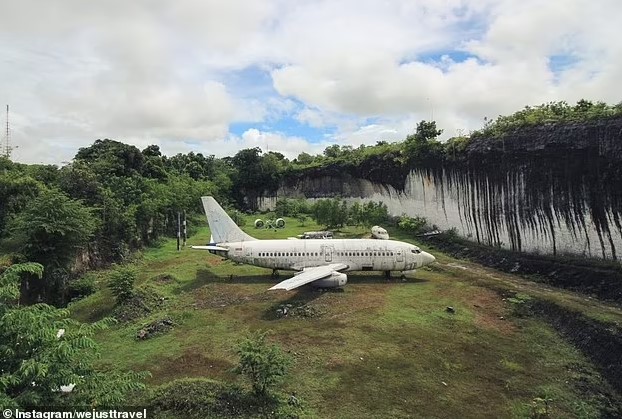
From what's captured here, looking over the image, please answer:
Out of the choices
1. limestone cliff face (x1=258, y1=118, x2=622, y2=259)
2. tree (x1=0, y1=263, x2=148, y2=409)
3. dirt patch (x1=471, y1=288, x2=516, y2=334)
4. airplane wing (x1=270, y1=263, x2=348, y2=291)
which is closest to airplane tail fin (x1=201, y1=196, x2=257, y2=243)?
airplane wing (x1=270, y1=263, x2=348, y2=291)

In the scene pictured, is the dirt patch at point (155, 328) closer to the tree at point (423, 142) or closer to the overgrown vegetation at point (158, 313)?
the overgrown vegetation at point (158, 313)

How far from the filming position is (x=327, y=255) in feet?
86.8

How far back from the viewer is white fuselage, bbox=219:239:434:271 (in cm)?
2650

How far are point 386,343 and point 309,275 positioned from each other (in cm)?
725

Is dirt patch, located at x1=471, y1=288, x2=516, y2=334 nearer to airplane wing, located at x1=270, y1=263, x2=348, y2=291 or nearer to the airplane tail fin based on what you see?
airplane wing, located at x1=270, y1=263, x2=348, y2=291

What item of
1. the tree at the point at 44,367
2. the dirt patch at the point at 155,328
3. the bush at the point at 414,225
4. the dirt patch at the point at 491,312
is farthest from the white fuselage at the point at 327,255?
the tree at the point at 44,367

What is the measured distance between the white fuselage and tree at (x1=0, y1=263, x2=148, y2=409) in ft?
59.6

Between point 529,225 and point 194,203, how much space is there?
33.5 meters

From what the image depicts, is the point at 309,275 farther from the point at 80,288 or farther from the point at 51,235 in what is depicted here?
the point at 51,235

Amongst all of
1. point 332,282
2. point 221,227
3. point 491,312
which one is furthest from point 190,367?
point 491,312

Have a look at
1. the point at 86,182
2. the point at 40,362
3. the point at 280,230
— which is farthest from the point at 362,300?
the point at 280,230

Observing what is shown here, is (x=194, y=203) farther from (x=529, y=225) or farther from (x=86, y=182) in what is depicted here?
(x=529, y=225)

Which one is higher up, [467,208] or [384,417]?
[467,208]

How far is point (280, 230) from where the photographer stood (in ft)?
163
